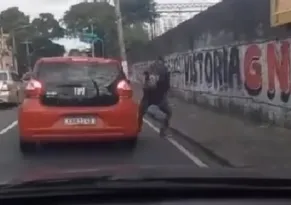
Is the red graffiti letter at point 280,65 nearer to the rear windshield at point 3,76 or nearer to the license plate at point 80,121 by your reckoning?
the license plate at point 80,121

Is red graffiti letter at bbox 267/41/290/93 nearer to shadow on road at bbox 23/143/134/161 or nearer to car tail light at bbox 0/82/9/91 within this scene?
shadow on road at bbox 23/143/134/161

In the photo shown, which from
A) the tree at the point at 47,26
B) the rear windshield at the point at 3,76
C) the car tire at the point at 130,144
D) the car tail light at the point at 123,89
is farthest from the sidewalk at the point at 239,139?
the tree at the point at 47,26

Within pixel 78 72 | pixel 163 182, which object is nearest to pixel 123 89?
pixel 78 72

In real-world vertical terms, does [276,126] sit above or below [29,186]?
below

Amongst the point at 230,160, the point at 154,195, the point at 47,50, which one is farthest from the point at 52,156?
the point at 47,50

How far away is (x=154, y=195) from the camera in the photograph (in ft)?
11.4

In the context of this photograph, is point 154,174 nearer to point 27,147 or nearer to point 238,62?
point 27,147

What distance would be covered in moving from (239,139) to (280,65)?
111 inches

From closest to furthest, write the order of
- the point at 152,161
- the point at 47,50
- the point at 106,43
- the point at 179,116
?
the point at 152,161 → the point at 179,116 → the point at 106,43 → the point at 47,50

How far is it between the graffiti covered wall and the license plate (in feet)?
17.0

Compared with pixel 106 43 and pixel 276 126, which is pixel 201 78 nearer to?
pixel 276 126

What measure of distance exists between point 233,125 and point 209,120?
199 cm

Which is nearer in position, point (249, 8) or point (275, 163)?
point (275, 163)

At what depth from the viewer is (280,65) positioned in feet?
55.7
